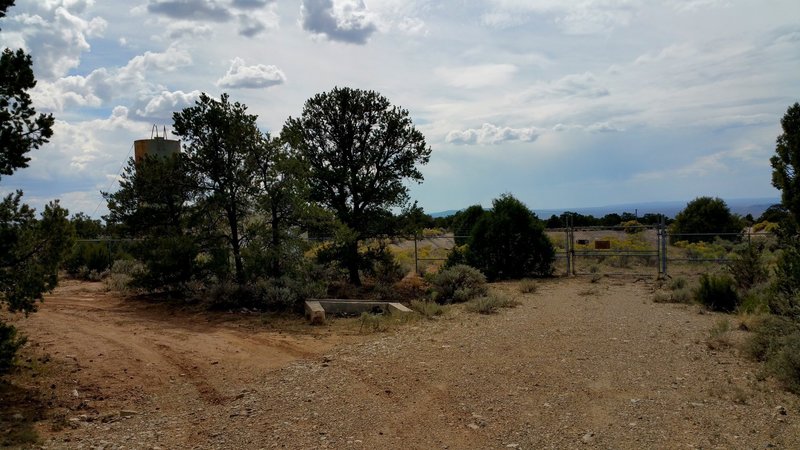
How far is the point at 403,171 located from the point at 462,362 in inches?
439

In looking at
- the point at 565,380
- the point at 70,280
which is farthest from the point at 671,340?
the point at 70,280

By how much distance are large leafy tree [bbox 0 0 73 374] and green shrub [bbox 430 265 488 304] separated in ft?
34.6

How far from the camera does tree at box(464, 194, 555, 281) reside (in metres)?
22.1

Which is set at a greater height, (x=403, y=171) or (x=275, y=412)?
(x=403, y=171)

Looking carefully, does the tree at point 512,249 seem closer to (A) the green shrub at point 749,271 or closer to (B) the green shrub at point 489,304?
(B) the green shrub at point 489,304

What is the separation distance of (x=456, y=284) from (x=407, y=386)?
9.71 meters

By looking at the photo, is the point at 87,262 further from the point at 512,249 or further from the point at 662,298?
the point at 662,298

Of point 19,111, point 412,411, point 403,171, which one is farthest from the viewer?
point 403,171

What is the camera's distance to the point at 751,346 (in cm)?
887

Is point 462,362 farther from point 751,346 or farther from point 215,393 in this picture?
point 751,346

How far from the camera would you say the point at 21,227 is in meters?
7.84

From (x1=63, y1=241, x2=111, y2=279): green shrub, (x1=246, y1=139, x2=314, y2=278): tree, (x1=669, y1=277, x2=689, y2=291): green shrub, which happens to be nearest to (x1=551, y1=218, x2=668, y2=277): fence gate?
(x1=669, y1=277, x2=689, y2=291): green shrub

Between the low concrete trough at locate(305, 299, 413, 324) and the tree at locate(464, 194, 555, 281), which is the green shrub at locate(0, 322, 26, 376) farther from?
the tree at locate(464, 194, 555, 281)

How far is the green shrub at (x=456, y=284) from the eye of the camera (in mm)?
16875
